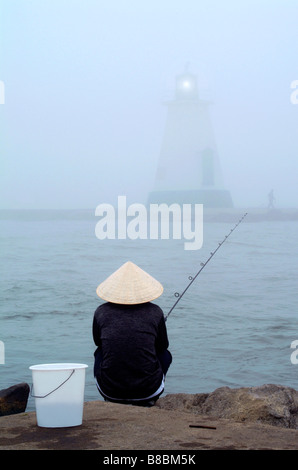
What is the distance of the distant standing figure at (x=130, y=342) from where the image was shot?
2.69m

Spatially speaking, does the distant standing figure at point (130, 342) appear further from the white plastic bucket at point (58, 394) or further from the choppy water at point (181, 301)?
the choppy water at point (181, 301)

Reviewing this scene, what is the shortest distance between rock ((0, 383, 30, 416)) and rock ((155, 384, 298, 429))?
0.75 metres

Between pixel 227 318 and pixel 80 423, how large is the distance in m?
7.80

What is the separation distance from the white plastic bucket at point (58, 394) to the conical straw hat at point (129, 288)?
33 centimetres

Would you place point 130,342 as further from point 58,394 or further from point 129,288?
point 58,394

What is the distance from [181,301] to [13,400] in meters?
7.67

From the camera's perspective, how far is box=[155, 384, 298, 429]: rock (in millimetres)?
3250

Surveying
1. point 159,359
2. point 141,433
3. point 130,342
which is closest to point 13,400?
point 159,359

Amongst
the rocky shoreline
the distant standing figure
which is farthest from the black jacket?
the rocky shoreline

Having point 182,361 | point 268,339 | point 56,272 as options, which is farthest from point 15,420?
point 56,272

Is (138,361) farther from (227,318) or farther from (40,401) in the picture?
(227,318)

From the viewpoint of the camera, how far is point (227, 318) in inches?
404

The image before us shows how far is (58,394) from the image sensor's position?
8.27 feet

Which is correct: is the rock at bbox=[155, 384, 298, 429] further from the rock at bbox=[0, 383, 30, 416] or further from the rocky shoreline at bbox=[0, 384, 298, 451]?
the rock at bbox=[0, 383, 30, 416]
